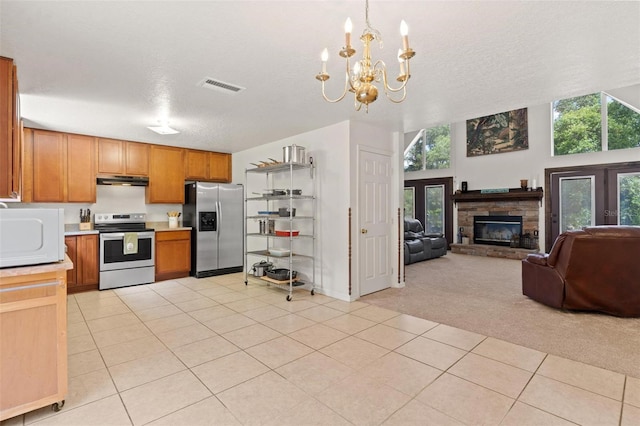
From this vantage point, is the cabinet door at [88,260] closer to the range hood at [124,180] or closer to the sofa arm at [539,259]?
the range hood at [124,180]

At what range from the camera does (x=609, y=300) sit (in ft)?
11.1

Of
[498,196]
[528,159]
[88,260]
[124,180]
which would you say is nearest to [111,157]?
[124,180]

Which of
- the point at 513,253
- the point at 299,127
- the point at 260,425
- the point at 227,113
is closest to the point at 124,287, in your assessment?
the point at 227,113

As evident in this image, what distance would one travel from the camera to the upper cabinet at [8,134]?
210cm

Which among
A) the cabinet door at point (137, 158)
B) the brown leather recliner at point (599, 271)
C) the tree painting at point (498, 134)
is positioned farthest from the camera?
the tree painting at point (498, 134)

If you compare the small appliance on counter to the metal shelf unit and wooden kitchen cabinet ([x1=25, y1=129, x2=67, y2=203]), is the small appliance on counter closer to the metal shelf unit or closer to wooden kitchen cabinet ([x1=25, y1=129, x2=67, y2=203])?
wooden kitchen cabinet ([x1=25, y1=129, x2=67, y2=203])

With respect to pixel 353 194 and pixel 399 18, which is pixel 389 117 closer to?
pixel 353 194

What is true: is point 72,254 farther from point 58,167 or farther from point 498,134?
point 498,134

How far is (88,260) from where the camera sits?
461cm

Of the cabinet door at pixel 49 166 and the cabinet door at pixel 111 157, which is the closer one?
the cabinet door at pixel 49 166

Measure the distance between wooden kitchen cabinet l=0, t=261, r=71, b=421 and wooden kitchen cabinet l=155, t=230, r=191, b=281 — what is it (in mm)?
3488

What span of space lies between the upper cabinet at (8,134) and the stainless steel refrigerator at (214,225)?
3204 millimetres

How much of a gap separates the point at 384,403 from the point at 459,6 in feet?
7.79

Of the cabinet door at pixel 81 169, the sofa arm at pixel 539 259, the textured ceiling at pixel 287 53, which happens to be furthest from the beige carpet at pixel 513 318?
the cabinet door at pixel 81 169
